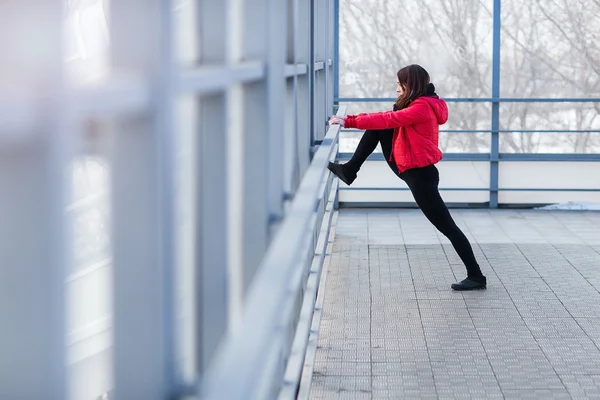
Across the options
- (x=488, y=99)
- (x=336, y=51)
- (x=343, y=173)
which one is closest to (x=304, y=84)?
(x=343, y=173)

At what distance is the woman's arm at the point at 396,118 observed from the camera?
19.5 feet

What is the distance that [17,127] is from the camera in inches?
31.8

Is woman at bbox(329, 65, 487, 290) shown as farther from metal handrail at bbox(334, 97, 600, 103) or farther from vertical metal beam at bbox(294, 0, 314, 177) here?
metal handrail at bbox(334, 97, 600, 103)

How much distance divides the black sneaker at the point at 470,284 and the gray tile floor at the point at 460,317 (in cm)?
7

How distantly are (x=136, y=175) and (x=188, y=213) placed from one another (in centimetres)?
85

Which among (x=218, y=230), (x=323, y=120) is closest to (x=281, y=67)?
(x=218, y=230)

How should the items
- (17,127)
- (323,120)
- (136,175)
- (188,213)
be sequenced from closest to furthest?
1. (17,127)
2. (136,175)
3. (188,213)
4. (323,120)

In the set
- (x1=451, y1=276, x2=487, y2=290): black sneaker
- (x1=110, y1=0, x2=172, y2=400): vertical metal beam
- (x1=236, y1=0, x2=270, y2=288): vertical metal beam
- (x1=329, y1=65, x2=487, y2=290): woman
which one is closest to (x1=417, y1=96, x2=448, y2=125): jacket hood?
(x1=329, y1=65, x2=487, y2=290): woman

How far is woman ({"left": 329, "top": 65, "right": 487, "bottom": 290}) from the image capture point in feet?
19.6

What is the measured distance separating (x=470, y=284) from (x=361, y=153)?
3.55 ft

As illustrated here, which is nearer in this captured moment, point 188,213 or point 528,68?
point 188,213

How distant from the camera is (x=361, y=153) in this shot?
253 inches

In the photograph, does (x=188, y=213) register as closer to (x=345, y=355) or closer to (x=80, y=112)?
(x=80, y=112)

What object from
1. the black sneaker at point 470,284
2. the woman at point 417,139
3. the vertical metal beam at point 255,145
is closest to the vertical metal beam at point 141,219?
the vertical metal beam at point 255,145
